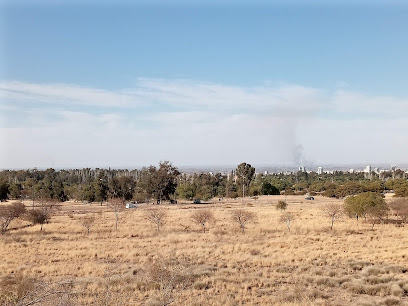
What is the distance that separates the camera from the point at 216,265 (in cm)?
2489

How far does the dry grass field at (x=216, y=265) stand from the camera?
17281 mm

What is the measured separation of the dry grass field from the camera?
17.3 meters

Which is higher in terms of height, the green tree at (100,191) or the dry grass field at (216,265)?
the green tree at (100,191)

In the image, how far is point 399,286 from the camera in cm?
1909

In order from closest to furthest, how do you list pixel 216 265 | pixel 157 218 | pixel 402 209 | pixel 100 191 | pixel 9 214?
pixel 216 265 < pixel 9 214 < pixel 157 218 < pixel 402 209 < pixel 100 191

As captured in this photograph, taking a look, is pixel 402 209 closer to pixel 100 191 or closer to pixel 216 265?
pixel 216 265

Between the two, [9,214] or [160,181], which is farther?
[160,181]

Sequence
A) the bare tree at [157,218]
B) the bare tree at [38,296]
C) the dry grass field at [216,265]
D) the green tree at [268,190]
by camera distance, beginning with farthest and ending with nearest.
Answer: the green tree at [268,190]
the bare tree at [157,218]
the dry grass field at [216,265]
the bare tree at [38,296]

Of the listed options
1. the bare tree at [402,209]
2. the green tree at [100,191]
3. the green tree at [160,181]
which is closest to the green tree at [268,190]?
the green tree at [160,181]

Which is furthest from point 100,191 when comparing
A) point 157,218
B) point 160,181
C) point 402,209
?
point 402,209

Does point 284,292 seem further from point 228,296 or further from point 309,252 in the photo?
point 309,252

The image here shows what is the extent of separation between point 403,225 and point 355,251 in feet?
68.0

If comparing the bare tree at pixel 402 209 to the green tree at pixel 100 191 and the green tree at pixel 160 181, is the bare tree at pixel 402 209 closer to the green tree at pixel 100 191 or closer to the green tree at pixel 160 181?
the green tree at pixel 160 181

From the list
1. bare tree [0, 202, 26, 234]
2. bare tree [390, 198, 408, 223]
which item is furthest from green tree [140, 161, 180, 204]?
bare tree [390, 198, 408, 223]
